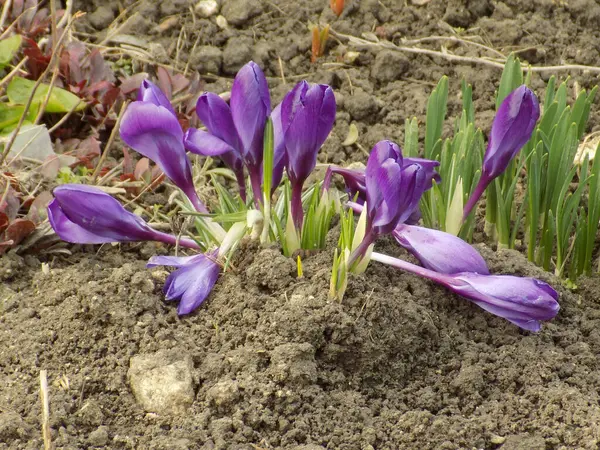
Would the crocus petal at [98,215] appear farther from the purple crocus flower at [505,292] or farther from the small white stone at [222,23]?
the small white stone at [222,23]

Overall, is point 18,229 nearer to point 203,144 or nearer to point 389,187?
point 203,144

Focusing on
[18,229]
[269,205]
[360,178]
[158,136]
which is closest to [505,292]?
[360,178]

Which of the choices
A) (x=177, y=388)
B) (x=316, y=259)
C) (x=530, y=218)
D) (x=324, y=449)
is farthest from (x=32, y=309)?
(x=530, y=218)

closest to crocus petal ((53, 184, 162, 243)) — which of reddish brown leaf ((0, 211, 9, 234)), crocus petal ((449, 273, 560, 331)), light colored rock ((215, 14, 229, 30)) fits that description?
reddish brown leaf ((0, 211, 9, 234))

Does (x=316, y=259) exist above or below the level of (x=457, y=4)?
below

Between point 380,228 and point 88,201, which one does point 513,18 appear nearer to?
point 380,228
